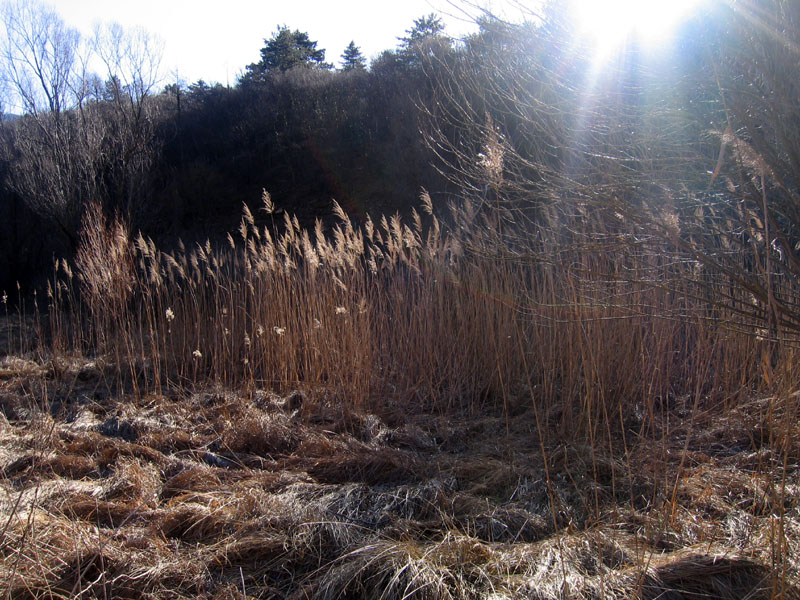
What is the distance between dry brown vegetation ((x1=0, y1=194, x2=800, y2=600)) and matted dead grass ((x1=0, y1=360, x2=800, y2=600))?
0.01m

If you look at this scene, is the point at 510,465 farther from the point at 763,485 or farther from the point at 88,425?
the point at 88,425

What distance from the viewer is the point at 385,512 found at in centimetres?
245

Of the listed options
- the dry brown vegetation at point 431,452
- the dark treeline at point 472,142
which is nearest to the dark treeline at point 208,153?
the dark treeline at point 472,142

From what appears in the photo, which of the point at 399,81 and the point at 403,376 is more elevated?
the point at 399,81

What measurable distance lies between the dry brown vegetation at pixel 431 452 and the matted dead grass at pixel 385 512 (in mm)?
12

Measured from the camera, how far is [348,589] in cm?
195

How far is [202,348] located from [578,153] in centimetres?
400

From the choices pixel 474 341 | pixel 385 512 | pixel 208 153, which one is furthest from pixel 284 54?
pixel 385 512

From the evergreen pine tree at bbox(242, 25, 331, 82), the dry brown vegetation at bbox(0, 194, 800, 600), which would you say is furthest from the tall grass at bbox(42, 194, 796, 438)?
the evergreen pine tree at bbox(242, 25, 331, 82)

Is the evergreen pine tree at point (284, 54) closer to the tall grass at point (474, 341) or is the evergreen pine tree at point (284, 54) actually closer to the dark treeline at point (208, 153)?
the dark treeline at point (208, 153)

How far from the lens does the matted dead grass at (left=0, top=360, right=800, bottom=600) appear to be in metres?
1.93

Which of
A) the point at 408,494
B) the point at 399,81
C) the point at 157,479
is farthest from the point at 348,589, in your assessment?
the point at 399,81

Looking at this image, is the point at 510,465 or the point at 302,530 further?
the point at 510,465

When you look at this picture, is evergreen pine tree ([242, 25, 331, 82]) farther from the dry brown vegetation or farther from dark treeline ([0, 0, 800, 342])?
the dry brown vegetation
